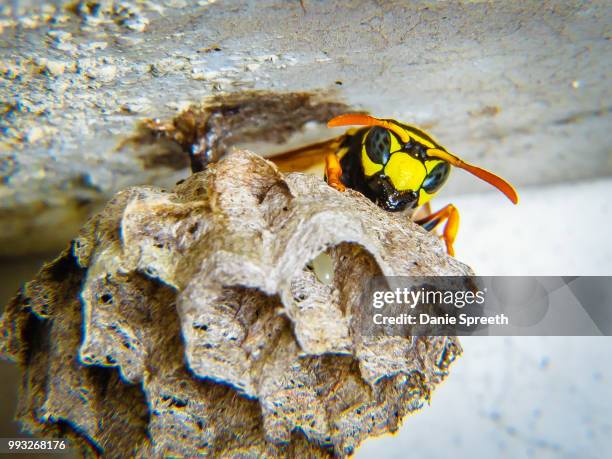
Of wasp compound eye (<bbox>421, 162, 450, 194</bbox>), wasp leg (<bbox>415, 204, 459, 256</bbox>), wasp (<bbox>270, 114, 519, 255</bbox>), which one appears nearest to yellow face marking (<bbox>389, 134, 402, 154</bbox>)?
wasp (<bbox>270, 114, 519, 255</bbox>)

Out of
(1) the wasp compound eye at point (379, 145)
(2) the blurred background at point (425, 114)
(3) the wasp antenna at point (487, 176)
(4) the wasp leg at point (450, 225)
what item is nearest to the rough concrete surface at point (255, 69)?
(2) the blurred background at point (425, 114)

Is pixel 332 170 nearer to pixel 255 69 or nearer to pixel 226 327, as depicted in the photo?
pixel 255 69

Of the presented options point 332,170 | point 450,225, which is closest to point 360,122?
point 332,170

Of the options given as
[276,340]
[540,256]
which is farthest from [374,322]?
[540,256]

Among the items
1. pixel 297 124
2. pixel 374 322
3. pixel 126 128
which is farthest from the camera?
pixel 297 124

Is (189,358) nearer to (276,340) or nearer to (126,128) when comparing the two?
(276,340)
